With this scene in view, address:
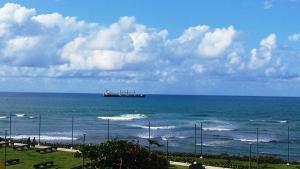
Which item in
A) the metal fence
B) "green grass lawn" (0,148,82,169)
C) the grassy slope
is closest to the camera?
"green grass lawn" (0,148,82,169)

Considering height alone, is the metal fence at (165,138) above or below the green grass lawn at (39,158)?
below

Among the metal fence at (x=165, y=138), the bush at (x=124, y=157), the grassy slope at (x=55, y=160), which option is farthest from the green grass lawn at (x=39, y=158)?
the bush at (x=124, y=157)

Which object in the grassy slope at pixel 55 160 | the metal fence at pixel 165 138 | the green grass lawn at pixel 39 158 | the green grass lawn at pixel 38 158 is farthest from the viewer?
the metal fence at pixel 165 138

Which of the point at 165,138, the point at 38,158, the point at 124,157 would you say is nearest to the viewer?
the point at 124,157

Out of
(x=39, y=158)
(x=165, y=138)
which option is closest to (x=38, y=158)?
(x=39, y=158)

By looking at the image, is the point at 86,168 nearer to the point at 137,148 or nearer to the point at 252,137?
the point at 137,148

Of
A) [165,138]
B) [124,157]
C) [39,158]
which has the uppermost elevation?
[124,157]

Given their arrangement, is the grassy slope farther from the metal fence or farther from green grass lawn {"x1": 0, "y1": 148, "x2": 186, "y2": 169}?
the metal fence

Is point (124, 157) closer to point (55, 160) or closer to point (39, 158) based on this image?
point (55, 160)

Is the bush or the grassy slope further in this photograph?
the grassy slope

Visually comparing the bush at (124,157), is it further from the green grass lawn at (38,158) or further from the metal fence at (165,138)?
the metal fence at (165,138)

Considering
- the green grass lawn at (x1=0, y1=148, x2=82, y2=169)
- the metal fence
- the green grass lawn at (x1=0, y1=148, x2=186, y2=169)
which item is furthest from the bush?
the metal fence
